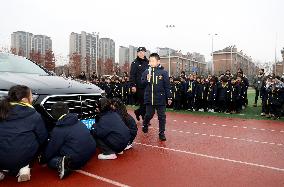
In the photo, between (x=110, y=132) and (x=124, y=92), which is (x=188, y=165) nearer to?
(x=110, y=132)

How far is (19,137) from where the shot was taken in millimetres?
4215

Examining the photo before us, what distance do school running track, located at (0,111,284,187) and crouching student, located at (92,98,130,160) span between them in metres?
0.18

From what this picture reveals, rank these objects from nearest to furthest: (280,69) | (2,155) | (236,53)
→ (2,155) < (280,69) < (236,53)

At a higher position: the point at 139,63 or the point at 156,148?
the point at 139,63

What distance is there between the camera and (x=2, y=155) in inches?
163

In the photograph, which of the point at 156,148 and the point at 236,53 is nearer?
the point at 156,148

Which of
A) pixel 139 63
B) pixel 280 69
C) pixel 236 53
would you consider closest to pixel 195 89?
pixel 139 63

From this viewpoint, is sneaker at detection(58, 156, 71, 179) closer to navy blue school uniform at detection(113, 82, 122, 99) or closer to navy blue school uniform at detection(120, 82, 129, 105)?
navy blue school uniform at detection(120, 82, 129, 105)

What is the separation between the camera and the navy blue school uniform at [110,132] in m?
5.36

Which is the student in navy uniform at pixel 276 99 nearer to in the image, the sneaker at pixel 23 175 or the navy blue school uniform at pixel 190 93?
the navy blue school uniform at pixel 190 93

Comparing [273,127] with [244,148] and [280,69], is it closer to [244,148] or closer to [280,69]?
[244,148]

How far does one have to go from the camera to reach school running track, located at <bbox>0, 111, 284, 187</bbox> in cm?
430

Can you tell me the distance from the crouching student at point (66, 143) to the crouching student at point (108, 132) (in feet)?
2.13

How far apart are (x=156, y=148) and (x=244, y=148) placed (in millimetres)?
1688
